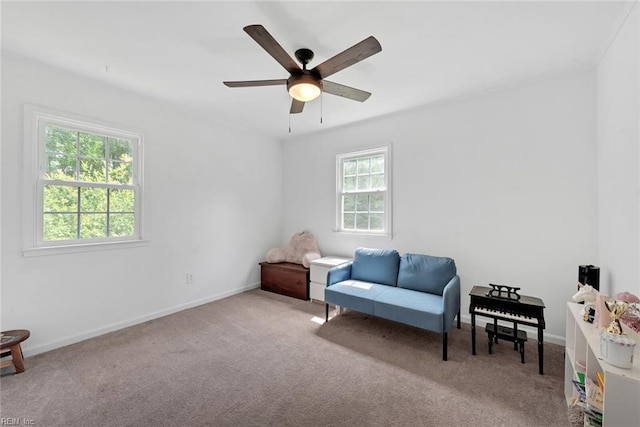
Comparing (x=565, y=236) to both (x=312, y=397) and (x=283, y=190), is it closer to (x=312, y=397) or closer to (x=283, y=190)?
(x=312, y=397)

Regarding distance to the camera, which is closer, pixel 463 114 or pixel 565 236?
pixel 565 236

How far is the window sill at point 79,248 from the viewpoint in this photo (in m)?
2.38

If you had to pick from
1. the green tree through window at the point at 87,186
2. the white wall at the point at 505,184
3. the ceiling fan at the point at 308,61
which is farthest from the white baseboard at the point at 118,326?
the ceiling fan at the point at 308,61

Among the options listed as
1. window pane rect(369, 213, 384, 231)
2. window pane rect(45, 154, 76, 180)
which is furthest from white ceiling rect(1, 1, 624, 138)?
window pane rect(369, 213, 384, 231)

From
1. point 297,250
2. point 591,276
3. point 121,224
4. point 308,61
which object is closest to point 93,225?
point 121,224

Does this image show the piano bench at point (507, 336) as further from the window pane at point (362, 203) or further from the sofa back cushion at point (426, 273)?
the window pane at point (362, 203)

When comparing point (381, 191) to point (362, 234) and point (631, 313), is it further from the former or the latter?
point (631, 313)

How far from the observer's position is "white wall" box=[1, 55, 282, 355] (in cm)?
231

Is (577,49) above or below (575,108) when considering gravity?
above

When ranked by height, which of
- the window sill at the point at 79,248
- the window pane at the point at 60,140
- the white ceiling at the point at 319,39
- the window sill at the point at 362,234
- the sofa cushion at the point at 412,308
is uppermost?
the white ceiling at the point at 319,39

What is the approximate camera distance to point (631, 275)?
1724mm

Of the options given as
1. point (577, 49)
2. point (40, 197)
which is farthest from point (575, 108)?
point (40, 197)

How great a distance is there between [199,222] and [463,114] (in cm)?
364

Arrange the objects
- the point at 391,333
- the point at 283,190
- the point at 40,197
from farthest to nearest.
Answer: the point at 283,190 → the point at 391,333 → the point at 40,197
